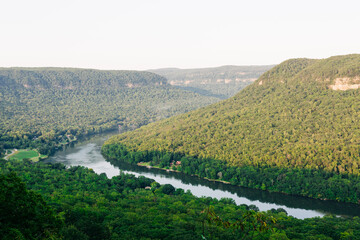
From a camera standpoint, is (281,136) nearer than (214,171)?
No

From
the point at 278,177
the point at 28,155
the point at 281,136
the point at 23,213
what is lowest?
the point at 28,155

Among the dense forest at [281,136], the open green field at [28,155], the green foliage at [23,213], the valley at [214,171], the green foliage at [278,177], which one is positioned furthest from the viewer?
the open green field at [28,155]

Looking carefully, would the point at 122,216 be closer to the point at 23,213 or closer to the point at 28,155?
the point at 23,213

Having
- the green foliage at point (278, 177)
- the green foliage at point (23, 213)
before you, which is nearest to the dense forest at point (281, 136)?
the green foliage at point (278, 177)

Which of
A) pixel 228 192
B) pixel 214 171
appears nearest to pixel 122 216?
pixel 228 192

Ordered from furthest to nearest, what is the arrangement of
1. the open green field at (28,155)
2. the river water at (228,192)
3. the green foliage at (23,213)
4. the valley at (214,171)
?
the open green field at (28,155), the river water at (228,192), the valley at (214,171), the green foliage at (23,213)

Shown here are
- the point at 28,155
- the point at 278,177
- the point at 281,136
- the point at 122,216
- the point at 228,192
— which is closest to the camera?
the point at 122,216

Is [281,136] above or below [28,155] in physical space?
above

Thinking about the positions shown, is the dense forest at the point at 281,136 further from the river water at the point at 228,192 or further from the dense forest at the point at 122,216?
the dense forest at the point at 122,216
